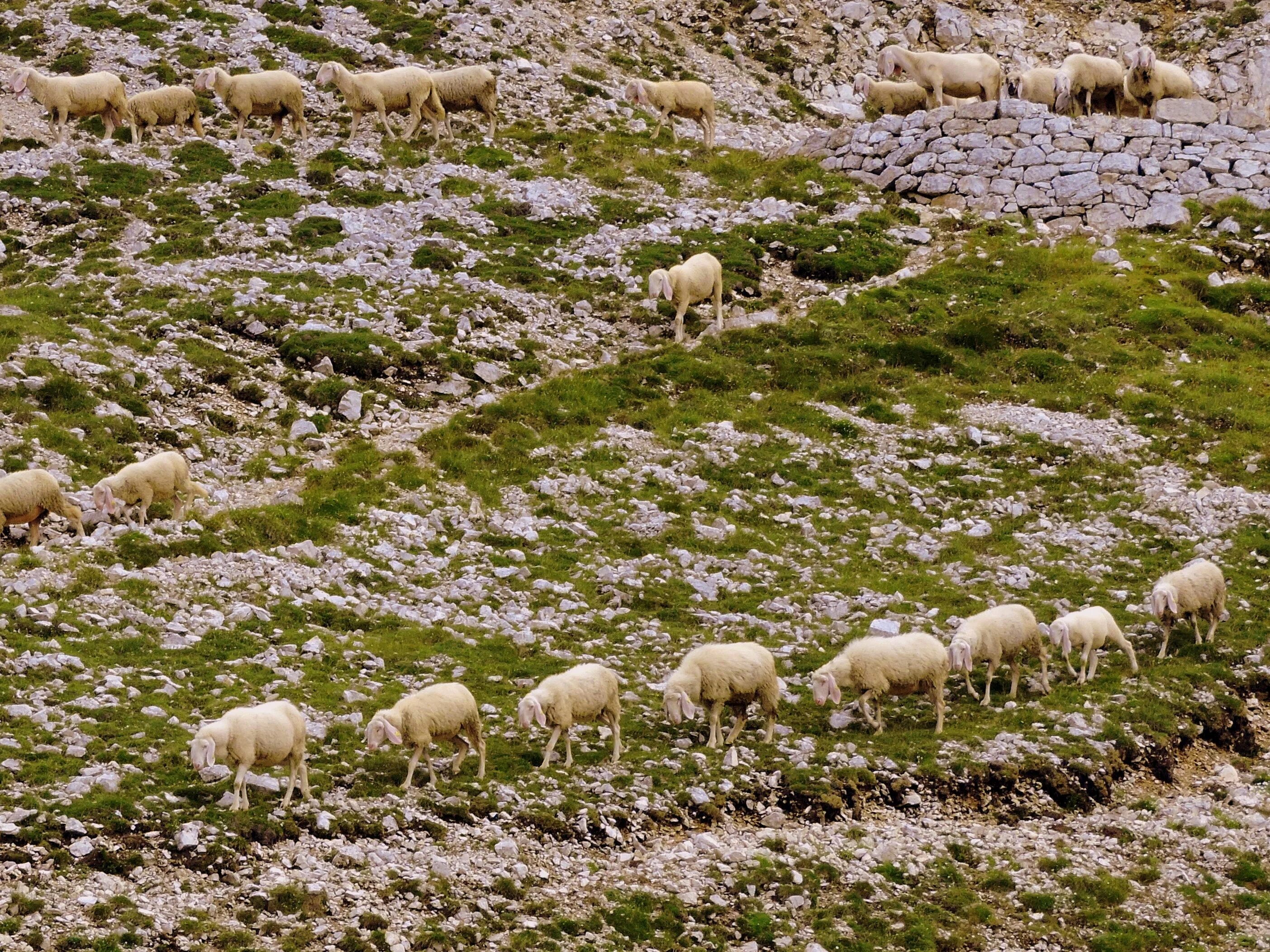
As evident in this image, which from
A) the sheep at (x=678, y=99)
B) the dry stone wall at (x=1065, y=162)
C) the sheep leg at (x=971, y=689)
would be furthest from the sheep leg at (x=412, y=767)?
the sheep at (x=678, y=99)

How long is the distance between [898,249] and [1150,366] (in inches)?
296

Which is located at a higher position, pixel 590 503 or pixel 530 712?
pixel 530 712

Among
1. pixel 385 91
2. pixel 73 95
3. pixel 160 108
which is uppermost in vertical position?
pixel 385 91

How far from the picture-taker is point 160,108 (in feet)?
118

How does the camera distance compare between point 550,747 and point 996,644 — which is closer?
point 550,747

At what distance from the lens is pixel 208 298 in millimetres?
29969

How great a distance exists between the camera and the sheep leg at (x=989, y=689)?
19438 mm

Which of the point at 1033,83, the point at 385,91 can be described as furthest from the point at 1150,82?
the point at 385,91

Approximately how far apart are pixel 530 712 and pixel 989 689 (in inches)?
260

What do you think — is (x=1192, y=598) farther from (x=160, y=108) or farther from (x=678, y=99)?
(x=160, y=108)

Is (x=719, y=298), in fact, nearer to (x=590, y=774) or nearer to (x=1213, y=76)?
(x=590, y=774)

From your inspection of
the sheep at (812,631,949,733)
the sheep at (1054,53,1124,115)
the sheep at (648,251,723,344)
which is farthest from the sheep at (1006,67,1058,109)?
the sheep at (812,631,949,733)

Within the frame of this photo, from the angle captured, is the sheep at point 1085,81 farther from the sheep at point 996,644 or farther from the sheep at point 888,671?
the sheep at point 888,671

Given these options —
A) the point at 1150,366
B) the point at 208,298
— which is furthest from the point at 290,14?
the point at 1150,366
